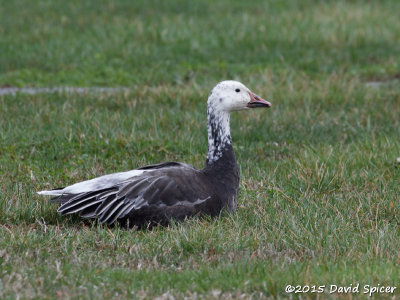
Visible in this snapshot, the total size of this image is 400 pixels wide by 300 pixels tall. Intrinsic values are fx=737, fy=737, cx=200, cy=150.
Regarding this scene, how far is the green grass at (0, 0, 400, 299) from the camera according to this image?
4855mm

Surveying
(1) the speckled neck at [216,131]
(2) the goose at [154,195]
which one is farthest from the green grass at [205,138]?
(1) the speckled neck at [216,131]

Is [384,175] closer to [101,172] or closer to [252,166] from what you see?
[252,166]

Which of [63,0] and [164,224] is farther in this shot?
[63,0]

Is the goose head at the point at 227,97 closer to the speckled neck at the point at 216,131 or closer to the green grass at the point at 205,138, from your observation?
the speckled neck at the point at 216,131

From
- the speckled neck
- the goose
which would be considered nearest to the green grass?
the goose

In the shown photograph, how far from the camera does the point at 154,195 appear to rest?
6012 mm

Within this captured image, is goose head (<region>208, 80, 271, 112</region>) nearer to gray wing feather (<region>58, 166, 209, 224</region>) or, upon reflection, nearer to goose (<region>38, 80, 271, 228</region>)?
goose (<region>38, 80, 271, 228</region>)

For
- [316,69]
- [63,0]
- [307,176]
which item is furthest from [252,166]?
[63,0]

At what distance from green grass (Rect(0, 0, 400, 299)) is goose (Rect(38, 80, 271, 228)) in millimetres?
172

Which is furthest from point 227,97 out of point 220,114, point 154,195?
point 154,195

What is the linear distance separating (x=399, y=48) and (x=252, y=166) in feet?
22.5

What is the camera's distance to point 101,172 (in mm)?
7492

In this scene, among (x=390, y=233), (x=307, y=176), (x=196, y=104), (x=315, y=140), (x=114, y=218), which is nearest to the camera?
(x=390, y=233)

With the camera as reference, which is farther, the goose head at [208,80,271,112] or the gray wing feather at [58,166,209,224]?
the goose head at [208,80,271,112]
